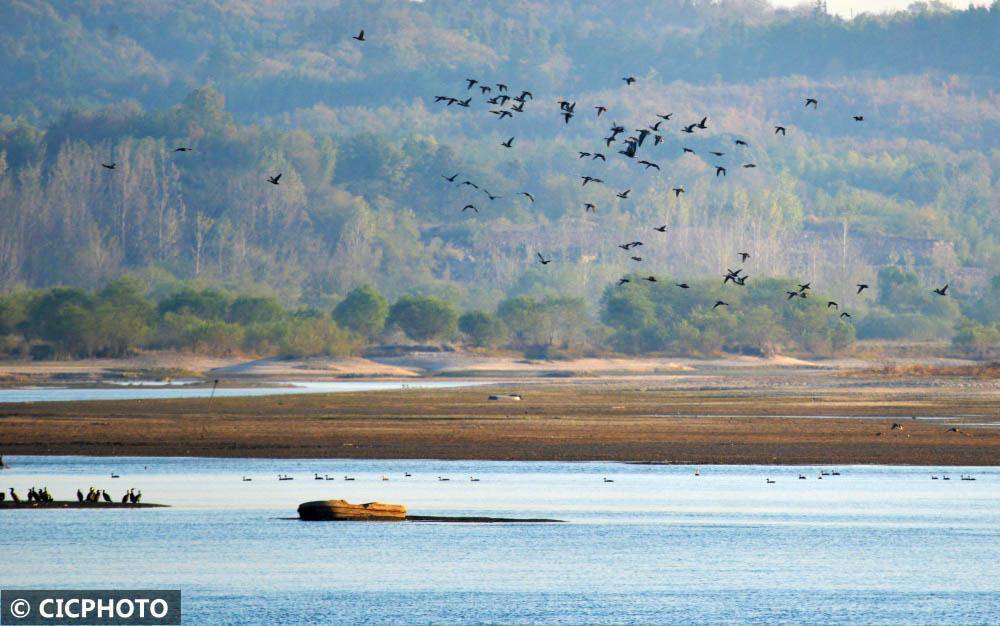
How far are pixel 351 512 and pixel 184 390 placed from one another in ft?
227

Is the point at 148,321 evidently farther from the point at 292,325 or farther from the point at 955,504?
the point at 955,504

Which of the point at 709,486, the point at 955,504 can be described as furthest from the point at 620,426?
the point at 955,504

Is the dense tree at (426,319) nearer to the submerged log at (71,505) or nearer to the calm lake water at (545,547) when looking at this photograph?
the calm lake water at (545,547)

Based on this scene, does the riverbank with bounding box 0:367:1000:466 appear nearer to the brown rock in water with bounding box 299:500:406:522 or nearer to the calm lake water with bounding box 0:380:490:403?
the calm lake water with bounding box 0:380:490:403

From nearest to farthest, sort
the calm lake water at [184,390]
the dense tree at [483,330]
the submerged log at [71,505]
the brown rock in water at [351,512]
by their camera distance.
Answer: the brown rock in water at [351,512] → the submerged log at [71,505] → the calm lake water at [184,390] → the dense tree at [483,330]

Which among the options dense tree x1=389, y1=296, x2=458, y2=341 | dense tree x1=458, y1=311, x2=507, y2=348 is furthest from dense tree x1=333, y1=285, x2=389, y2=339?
dense tree x1=458, y1=311, x2=507, y2=348

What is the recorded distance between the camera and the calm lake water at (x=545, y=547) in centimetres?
3631

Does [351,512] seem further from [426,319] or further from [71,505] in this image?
[426,319]

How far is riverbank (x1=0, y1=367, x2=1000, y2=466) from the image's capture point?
6550 cm

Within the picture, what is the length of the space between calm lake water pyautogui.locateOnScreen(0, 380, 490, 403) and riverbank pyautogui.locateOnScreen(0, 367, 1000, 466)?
6618 millimetres

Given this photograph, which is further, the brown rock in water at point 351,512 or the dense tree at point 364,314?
the dense tree at point 364,314

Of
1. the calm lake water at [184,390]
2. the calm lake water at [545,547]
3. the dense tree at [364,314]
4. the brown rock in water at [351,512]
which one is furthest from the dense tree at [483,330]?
the brown rock in water at [351,512]

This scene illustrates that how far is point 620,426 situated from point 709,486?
66.5 feet

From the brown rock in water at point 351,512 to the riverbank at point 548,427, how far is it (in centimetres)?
1715
